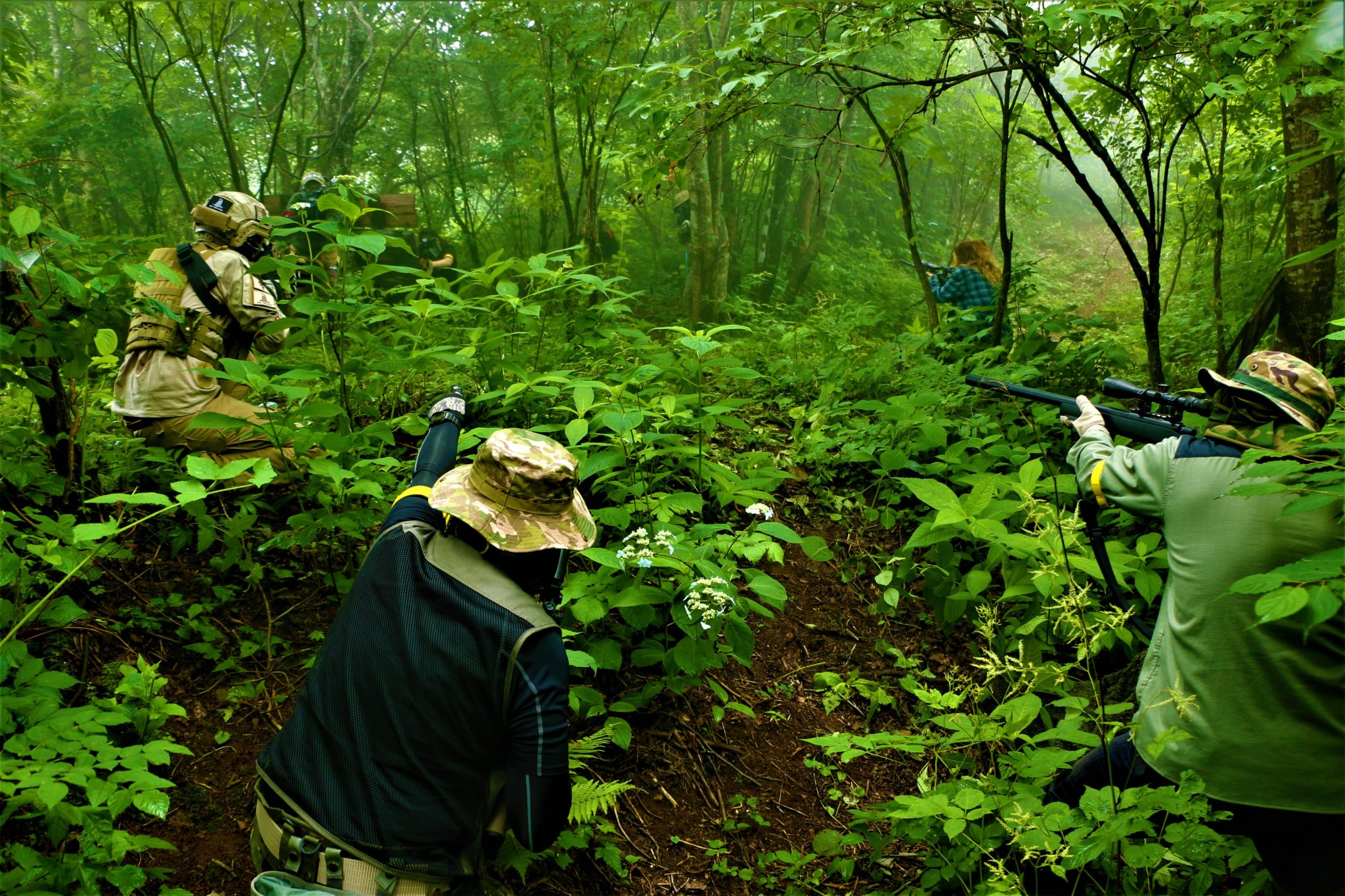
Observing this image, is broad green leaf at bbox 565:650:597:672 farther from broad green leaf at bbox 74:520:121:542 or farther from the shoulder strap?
the shoulder strap

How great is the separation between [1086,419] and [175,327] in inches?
181

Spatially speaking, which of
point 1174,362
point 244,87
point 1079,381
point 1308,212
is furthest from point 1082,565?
point 244,87

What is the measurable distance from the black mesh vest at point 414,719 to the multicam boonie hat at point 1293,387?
2.52 meters

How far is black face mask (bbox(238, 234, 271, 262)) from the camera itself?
13.2ft

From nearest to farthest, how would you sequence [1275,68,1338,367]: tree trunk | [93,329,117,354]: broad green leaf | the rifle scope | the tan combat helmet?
[93,329,117,354]: broad green leaf
the rifle scope
the tan combat helmet
[1275,68,1338,367]: tree trunk

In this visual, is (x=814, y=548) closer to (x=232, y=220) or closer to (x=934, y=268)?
(x=232, y=220)

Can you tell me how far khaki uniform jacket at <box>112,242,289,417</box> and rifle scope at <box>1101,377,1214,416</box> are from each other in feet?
13.6

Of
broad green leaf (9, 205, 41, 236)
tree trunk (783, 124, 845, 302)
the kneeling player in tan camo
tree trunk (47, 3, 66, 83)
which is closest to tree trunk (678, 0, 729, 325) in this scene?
tree trunk (783, 124, 845, 302)

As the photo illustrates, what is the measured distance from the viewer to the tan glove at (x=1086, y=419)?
11.2ft

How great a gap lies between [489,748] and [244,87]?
19174 mm

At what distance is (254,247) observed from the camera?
4.05 meters

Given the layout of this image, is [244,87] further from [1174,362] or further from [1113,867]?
[1113,867]

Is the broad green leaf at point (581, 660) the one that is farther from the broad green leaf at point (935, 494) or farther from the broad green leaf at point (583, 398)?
the broad green leaf at point (935, 494)

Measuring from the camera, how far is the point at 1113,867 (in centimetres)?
257
